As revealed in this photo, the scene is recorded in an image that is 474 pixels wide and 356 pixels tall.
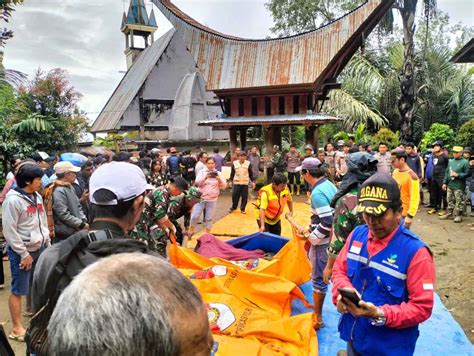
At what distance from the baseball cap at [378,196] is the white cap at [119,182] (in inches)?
52.4

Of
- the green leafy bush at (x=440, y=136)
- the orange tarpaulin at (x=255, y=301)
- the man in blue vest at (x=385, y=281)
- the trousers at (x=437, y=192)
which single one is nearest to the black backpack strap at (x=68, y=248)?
the man in blue vest at (x=385, y=281)

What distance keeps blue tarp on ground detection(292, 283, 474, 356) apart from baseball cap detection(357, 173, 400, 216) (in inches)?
81.7

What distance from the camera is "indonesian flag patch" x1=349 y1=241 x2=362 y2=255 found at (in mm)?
2339

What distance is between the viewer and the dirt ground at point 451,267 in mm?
4527

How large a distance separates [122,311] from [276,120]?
43.1 ft

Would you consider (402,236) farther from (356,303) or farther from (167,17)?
(167,17)

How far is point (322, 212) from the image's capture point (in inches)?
154

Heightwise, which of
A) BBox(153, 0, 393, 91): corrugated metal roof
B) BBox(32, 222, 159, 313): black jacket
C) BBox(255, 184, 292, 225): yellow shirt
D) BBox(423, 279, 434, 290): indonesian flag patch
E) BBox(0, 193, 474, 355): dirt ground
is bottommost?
BBox(0, 193, 474, 355): dirt ground

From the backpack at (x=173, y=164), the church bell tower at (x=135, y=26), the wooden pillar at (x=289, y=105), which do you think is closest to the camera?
the backpack at (x=173, y=164)

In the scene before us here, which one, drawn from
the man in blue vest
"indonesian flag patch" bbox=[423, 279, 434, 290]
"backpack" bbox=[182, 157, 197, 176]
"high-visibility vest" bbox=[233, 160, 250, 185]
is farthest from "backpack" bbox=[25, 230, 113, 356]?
"high-visibility vest" bbox=[233, 160, 250, 185]

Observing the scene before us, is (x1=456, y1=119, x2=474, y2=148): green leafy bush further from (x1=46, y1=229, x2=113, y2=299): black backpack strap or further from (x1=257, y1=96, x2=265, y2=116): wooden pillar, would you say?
(x1=46, y1=229, x2=113, y2=299): black backpack strap

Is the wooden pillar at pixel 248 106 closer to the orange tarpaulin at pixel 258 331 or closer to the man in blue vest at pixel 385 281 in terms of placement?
the orange tarpaulin at pixel 258 331

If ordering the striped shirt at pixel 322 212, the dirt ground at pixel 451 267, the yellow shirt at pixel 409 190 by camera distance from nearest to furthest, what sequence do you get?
1. the striped shirt at pixel 322 212
2. the dirt ground at pixel 451 267
3. the yellow shirt at pixel 409 190

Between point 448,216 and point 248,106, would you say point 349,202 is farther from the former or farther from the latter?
point 248,106
